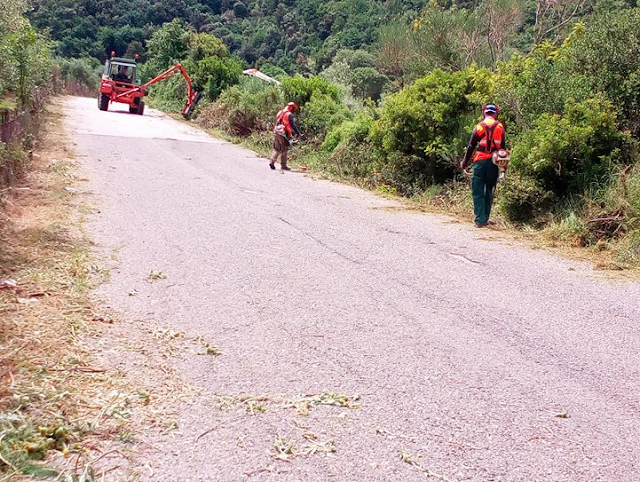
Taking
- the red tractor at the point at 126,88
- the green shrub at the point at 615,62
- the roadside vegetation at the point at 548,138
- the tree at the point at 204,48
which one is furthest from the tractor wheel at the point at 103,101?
the green shrub at the point at 615,62

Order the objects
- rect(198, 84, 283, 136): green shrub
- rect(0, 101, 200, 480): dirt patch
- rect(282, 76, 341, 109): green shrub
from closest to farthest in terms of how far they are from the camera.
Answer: rect(0, 101, 200, 480): dirt patch < rect(282, 76, 341, 109): green shrub < rect(198, 84, 283, 136): green shrub

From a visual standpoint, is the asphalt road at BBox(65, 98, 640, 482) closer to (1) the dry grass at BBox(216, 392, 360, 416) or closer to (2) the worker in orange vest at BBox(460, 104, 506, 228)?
(1) the dry grass at BBox(216, 392, 360, 416)

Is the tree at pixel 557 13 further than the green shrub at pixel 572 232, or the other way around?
the tree at pixel 557 13

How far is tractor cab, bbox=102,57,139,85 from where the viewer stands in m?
34.5

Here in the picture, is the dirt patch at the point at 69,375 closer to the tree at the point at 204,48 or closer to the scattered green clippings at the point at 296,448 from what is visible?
the scattered green clippings at the point at 296,448

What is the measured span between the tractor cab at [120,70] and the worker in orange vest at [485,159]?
28.4 meters

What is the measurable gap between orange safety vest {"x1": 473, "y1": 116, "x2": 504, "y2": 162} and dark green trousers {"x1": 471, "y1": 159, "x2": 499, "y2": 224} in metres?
Answer: 0.14

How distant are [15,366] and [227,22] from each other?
10704 cm

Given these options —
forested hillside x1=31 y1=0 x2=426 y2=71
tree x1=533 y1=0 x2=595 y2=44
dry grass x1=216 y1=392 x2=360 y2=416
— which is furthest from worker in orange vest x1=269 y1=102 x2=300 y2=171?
forested hillside x1=31 y1=0 x2=426 y2=71

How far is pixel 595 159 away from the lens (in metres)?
9.63

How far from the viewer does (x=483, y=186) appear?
10039 mm

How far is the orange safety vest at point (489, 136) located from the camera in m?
9.77

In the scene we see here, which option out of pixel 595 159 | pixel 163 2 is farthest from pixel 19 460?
pixel 163 2

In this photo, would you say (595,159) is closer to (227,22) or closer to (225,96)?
(225,96)
